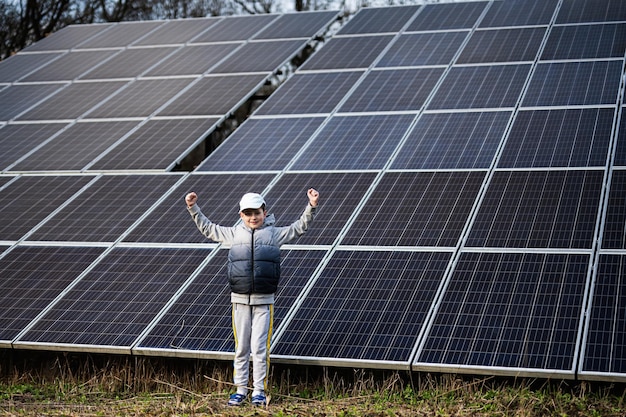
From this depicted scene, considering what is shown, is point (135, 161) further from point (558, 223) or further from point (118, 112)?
point (558, 223)

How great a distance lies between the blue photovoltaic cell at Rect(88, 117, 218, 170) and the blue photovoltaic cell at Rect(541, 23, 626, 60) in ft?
19.4

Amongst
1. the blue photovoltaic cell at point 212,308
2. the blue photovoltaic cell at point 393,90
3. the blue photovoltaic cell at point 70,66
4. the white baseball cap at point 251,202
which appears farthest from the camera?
the blue photovoltaic cell at point 70,66

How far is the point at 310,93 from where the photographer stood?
55.2ft

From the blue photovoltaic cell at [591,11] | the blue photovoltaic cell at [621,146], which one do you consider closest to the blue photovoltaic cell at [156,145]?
the blue photovoltaic cell at [621,146]

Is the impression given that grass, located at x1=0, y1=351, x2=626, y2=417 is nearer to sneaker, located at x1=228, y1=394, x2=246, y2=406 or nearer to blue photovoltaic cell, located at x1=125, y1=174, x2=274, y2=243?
sneaker, located at x1=228, y1=394, x2=246, y2=406

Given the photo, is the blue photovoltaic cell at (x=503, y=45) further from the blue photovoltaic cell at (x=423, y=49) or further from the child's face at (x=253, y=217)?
the child's face at (x=253, y=217)

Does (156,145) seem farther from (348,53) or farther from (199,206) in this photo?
(348,53)

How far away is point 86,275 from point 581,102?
295 inches

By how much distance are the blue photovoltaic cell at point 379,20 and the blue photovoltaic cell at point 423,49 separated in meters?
0.87

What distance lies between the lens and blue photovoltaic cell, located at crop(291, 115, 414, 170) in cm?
1407

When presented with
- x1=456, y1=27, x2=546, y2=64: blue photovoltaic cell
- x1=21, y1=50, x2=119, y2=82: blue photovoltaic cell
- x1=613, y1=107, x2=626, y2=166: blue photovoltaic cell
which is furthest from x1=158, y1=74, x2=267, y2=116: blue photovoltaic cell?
x1=613, y1=107, x2=626, y2=166: blue photovoltaic cell

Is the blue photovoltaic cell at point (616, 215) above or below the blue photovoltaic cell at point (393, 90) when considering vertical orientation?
below

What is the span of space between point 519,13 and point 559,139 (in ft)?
19.9

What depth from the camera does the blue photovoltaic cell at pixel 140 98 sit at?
17641mm
